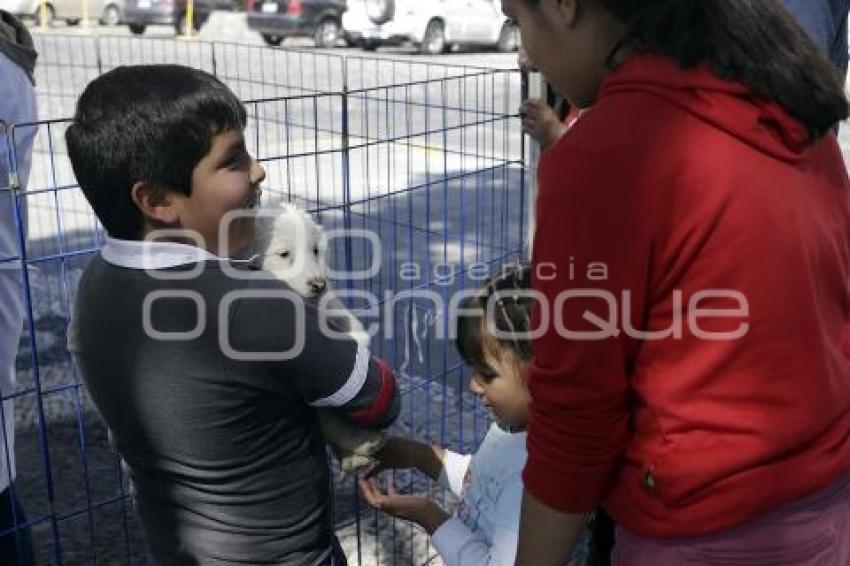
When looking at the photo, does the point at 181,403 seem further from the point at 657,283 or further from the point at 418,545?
the point at 418,545

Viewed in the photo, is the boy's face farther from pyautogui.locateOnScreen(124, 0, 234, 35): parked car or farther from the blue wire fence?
pyautogui.locateOnScreen(124, 0, 234, 35): parked car

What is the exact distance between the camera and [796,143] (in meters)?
1.27

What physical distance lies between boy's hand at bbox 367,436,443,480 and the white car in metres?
16.1

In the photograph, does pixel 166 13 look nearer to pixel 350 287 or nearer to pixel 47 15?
pixel 47 15

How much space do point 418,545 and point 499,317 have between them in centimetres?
178

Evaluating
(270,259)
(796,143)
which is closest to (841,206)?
(796,143)

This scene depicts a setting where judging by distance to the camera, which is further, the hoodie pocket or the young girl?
the young girl

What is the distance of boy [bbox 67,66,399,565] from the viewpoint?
1493 millimetres

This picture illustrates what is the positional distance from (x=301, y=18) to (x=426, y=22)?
2937 mm

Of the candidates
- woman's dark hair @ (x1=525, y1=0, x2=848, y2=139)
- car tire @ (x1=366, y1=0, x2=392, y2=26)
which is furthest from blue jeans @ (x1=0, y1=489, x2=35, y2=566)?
car tire @ (x1=366, y1=0, x2=392, y2=26)

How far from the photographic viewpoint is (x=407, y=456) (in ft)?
6.42

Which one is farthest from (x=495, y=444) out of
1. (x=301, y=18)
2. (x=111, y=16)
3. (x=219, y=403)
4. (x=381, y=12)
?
(x=111, y=16)

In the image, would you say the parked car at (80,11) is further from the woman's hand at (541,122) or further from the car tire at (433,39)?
the woman's hand at (541,122)

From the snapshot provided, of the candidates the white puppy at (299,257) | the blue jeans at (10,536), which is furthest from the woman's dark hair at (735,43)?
the blue jeans at (10,536)
